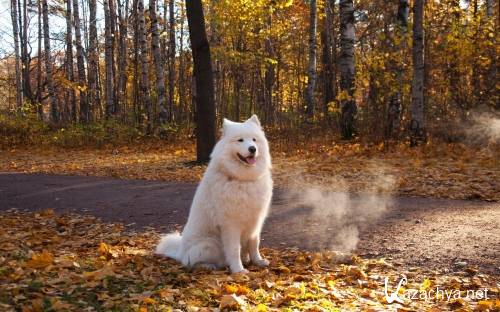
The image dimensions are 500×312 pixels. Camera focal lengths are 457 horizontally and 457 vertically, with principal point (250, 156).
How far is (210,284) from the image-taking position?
14.0ft

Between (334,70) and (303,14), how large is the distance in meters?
7.79

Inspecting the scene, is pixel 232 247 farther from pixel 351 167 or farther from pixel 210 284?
pixel 351 167

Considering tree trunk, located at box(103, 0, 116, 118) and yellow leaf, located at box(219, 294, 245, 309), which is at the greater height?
tree trunk, located at box(103, 0, 116, 118)

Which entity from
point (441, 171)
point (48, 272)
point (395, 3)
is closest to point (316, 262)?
point (48, 272)

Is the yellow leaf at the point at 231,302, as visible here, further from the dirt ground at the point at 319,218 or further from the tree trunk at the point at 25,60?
the tree trunk at the point at 25,60

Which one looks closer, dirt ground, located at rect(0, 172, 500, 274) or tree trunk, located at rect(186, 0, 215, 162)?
dirt ground, located at rect(0, 172, 500, 274)

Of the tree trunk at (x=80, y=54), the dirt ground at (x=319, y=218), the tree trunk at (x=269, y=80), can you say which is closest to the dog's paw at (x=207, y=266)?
the dirt ground at (x=319, y=218)

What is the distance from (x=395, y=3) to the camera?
19109 millimetres

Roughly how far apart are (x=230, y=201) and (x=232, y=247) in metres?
0.50

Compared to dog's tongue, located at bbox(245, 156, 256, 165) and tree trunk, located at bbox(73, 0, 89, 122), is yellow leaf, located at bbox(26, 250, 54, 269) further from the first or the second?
tree trunk, located at bbox(73, 0, 89, 122)

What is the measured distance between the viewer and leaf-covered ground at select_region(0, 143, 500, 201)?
29.9 ft

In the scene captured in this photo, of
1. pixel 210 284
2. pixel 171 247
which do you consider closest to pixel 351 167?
pixel 171 247

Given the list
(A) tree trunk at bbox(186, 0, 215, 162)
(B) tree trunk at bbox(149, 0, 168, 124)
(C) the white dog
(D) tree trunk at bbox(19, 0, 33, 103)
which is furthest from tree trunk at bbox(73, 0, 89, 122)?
(C) the white dog

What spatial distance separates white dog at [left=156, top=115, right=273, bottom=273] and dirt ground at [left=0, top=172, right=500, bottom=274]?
1.41 m
